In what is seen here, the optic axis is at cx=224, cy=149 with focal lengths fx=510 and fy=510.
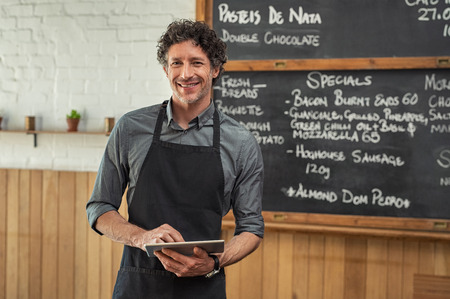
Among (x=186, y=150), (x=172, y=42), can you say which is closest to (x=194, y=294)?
(x=186, y=150)

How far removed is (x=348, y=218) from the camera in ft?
8.73

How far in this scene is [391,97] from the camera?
8.67ft

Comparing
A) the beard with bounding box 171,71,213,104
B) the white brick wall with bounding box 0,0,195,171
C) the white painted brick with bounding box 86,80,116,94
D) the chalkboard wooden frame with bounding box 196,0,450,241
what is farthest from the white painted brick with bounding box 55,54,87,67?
the beard with bounding box 171,71,213,104

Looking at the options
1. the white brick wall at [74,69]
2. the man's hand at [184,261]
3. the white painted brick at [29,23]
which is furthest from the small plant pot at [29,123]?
the man's hand at [184,261]

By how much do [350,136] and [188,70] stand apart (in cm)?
129

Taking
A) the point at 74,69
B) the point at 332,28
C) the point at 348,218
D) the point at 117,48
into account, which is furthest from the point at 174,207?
the point at 74,69

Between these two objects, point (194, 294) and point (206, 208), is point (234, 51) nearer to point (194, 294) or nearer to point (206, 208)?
point (206, 208)

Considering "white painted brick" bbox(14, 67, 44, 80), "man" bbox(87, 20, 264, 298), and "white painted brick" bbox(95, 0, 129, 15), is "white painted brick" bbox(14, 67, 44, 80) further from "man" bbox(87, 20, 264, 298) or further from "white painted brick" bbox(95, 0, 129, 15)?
"man" bbox(87, 20, 264, 298)

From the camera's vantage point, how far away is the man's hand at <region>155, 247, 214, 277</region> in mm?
1511

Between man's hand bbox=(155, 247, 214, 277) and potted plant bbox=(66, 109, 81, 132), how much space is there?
1679mm

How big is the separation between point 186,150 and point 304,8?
53.0 inches

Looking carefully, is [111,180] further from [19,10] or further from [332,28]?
[19,10]

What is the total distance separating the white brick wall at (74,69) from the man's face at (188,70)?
4.05ft

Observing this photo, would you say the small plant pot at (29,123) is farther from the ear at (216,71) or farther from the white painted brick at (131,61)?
the ear at (216,71)
